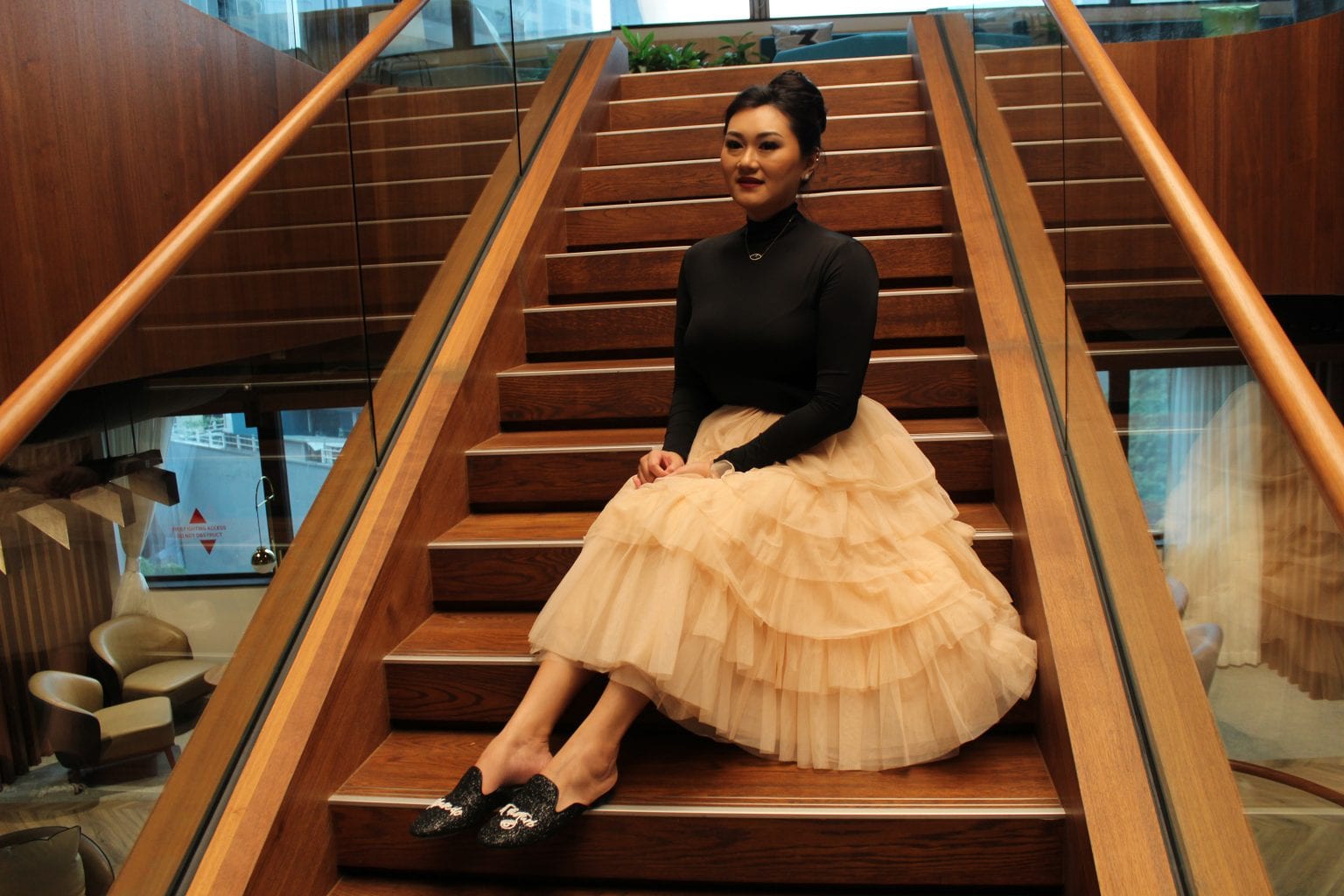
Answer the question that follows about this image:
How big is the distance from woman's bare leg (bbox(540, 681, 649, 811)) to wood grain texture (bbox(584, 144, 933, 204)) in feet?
8.14

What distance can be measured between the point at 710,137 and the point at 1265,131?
279 centimetres

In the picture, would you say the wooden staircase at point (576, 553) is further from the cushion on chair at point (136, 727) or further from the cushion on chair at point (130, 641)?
the cushion on chair at point (130, 641)

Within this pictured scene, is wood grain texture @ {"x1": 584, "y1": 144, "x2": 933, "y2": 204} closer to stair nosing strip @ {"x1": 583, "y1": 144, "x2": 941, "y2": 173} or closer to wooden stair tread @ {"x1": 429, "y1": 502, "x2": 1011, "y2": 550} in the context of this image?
stair nosing strip @ {"x1": 583, "y1": 144, "x2": 941, "y2": 173}

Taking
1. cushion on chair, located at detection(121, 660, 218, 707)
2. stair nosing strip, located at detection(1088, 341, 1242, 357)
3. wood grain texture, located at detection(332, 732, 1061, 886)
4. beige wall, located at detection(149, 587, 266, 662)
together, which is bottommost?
wood grain texture, located at detection(332, 732, 1061, 886)

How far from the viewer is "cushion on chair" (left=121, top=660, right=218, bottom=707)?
1.70m

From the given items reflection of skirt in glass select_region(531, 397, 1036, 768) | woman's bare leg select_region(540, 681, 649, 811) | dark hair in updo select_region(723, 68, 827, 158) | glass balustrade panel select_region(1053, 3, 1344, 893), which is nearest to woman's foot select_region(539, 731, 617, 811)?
woman's bare leg select_region(540, 681, 649, 811)

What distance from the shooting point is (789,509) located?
80.2 inches

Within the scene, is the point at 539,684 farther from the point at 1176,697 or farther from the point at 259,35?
the point at 259,35

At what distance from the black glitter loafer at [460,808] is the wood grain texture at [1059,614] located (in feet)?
3.05

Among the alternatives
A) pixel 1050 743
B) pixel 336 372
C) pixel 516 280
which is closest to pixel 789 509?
pixel 1050 743

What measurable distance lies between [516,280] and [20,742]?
80.4 inches

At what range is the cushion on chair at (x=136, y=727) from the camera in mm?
1689

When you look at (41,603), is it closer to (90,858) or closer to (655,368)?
(90,858)

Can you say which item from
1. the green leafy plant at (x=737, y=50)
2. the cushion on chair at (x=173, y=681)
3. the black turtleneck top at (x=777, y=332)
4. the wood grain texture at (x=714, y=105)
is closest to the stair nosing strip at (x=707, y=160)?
the wood grain texture at (x=714, y=105)
